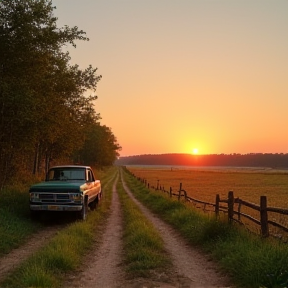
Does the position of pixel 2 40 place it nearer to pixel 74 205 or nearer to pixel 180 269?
pixel 74 205

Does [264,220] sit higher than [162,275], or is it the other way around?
[264,220]

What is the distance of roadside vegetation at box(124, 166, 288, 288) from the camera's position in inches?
263

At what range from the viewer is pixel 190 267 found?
8.56 metres

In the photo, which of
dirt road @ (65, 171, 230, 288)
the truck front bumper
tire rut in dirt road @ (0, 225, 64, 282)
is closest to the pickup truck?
the truck front bumper

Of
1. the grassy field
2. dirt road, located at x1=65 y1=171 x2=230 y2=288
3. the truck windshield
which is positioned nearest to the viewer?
dirt road, located at x1=65 y1=171 x2=230 y2=288

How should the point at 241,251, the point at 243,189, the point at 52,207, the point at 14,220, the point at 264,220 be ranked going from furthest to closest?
the point at 243,189 → the point at 52,207 → the point at 14,220 → the point at 264,220 → the point at 241,251

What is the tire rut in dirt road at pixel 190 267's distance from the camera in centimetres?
736

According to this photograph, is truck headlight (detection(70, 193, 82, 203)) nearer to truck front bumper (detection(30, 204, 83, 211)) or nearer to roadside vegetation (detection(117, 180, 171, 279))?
truck front bumper (detection(30, 204, 83, 211))

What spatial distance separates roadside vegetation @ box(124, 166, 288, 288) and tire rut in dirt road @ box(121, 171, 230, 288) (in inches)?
10.2

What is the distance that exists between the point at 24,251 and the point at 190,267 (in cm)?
461

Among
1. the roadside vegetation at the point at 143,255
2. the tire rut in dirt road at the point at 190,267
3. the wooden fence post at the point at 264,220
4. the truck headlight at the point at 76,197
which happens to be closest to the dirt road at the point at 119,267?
the tire rut in dirt road at the point at 190,267

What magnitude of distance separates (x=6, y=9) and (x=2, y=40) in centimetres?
133

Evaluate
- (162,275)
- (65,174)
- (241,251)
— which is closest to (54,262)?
(162,275)

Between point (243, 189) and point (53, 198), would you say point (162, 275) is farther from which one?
point (243, 189)
